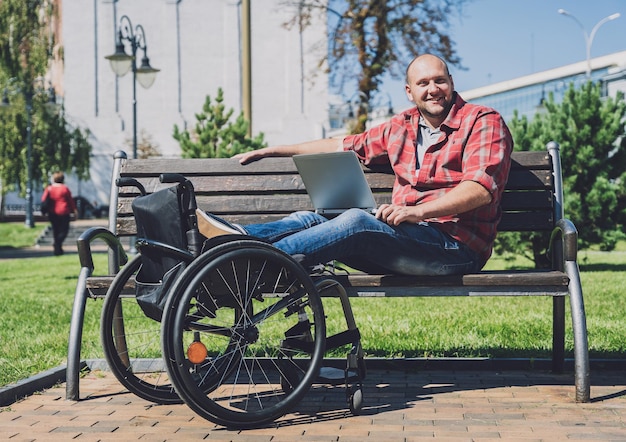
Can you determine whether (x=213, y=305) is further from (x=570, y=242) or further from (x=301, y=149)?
(x=570, y=242)

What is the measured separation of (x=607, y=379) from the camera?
504 centimetres

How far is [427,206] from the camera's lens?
447 cm

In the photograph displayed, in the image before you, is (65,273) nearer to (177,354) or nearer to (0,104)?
(177,354)

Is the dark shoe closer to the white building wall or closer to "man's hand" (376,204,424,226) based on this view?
"man's hand" (376,204,424,226)

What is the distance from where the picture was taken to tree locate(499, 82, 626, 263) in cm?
1611

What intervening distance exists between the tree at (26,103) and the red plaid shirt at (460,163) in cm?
3871

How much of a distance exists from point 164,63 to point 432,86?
2048 inches

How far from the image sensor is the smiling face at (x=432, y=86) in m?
4.82

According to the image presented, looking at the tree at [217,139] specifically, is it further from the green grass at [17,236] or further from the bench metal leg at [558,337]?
the green grass at [17,236]

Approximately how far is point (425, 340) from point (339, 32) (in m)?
24.2

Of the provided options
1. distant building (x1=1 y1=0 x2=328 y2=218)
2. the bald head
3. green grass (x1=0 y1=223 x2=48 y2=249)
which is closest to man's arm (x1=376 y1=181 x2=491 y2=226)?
the bald head

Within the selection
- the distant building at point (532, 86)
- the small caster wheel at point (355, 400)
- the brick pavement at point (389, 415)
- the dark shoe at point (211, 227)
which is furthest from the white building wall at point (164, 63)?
the small caster wheel at point (355, 400)

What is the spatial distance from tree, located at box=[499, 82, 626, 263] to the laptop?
11.2 m

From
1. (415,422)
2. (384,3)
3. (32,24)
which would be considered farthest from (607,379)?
(32,24)
